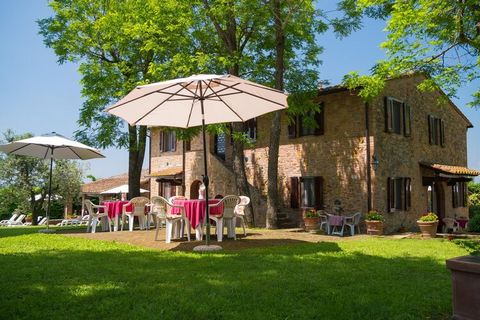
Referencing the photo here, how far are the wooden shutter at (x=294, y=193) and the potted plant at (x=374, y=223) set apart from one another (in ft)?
10.4

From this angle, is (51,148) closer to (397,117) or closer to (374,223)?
(374,223)

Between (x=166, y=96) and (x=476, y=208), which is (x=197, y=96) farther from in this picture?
(x=476, y=208)

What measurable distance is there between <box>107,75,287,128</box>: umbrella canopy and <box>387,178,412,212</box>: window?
7.87m

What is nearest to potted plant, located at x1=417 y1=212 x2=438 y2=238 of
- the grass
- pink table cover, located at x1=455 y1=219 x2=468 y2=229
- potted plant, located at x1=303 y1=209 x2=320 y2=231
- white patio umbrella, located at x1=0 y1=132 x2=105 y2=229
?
potted plant, located at x1=303 y1=209 x2=320 y2=231

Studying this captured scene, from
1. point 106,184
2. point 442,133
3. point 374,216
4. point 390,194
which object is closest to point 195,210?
point 374,216

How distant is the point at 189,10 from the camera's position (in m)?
14.1

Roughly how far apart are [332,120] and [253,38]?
429 cm

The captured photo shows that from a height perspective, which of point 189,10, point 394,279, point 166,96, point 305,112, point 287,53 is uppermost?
point 189,10

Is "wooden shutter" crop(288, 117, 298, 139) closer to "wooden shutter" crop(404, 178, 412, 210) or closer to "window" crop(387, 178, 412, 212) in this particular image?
"window" crop(387, 178, 412, 212)

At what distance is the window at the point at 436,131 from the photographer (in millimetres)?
17750

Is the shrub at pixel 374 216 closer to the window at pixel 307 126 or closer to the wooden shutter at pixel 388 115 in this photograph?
the wooden shutter at pixel 388 115

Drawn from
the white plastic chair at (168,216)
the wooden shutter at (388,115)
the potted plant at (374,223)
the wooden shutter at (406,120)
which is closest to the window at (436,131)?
the wooden shutter at (406,120)

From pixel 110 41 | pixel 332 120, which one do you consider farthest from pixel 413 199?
pixel 110 41

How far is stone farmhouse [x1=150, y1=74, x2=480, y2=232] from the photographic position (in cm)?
1393
